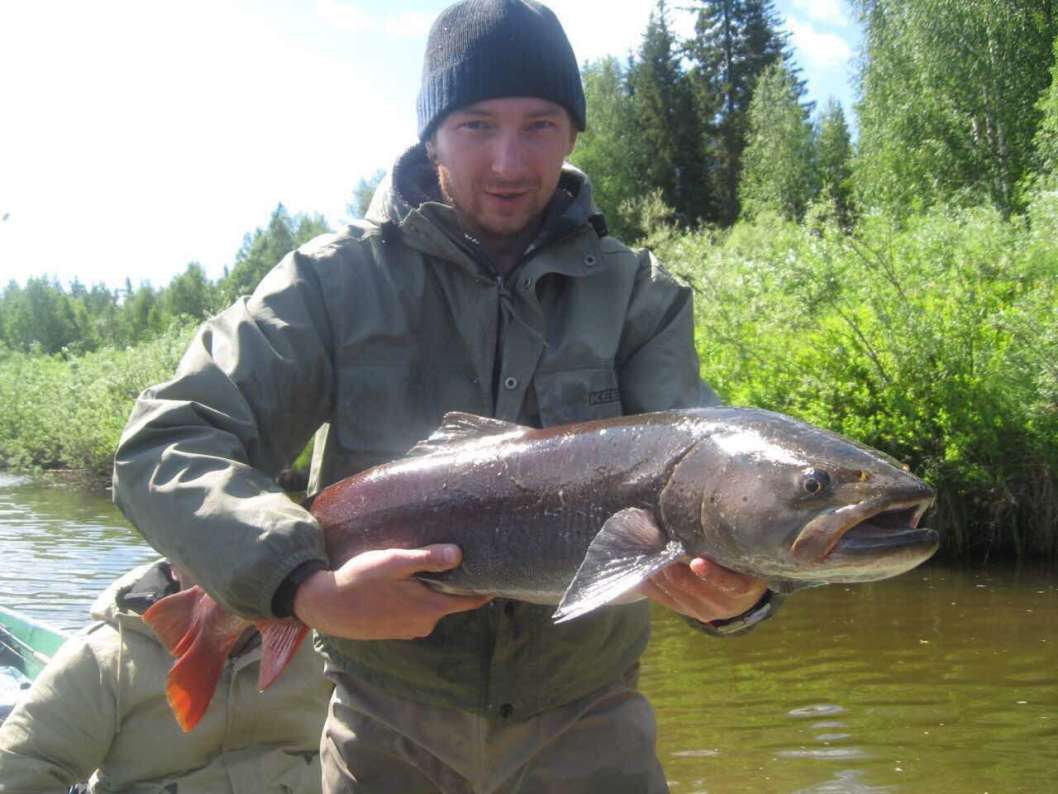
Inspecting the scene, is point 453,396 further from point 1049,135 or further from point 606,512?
point 1049,135

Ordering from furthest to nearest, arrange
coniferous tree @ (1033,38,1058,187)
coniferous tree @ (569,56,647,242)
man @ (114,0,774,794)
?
coniferous tree @ (569,56,647,242) < coniferous tree @ (1033,38,1058,187) < man @ (114,0,774,794)

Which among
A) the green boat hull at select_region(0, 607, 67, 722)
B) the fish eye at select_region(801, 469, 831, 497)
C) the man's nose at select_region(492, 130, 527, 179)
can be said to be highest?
the man's nose at select_region(492, 130, 527, 179)

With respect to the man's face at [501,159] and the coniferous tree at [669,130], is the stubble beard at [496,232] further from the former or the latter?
the coniferous tree at [669,130]

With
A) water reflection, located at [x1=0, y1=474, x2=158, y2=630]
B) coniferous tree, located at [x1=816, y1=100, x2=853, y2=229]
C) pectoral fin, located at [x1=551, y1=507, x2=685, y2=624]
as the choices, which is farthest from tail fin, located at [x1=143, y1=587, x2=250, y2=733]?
coniferous tree, located at [x1=816, y1=100, x2=853, y2=229]

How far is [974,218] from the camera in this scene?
63.9 ft

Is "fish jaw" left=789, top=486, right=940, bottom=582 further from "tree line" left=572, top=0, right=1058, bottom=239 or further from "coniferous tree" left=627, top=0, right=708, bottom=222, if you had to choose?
"coniferous tree" left=627, top=0, right=708, bottom=222

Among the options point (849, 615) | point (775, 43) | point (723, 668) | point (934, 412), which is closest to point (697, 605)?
point (723, 668)

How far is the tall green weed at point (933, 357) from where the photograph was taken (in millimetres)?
14172

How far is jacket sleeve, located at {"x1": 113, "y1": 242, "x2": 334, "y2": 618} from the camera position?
2424 mm

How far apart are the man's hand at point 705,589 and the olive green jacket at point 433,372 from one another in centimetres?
38

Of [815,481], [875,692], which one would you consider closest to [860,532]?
[815,481]

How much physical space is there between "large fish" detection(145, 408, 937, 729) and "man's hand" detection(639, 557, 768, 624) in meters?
0.04

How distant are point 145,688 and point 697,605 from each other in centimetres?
294

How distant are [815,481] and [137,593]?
3.12 metres
